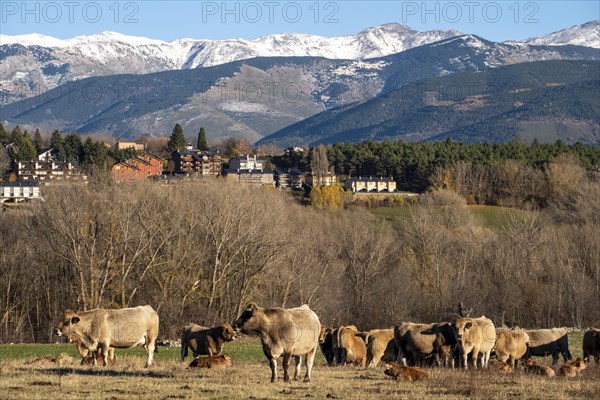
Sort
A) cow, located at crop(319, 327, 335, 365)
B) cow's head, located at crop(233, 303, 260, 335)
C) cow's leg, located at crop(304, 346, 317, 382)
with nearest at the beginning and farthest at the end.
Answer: cow's head, located at crop(233, 303, 260, 335) → cow's leg, located at crop(304, 346, 317, 382) → cow, located at crop(319, 327, 335, 365)

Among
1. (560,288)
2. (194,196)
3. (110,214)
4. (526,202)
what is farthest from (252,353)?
(526,202)

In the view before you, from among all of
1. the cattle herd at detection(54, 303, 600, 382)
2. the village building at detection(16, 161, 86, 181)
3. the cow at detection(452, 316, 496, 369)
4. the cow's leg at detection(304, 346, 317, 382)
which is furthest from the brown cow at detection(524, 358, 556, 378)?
the village building at detection(16, 161, 86, 181)

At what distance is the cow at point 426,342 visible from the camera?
2778 centimetres

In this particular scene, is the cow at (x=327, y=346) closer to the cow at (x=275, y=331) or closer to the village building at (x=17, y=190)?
the cow at (x=275, y=331)

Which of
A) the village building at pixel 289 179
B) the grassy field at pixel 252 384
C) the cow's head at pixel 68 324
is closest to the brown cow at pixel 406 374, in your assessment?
the grassy field at pixel 252 384

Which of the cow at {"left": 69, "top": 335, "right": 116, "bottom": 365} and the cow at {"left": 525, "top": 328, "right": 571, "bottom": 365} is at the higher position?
the cow at {"left": 69, "top": 335, "right": 116, "bottom": 365}

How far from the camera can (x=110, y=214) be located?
61.7 m

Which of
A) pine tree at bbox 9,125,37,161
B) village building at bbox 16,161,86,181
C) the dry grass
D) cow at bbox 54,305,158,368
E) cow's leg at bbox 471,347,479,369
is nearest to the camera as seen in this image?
the dry grass

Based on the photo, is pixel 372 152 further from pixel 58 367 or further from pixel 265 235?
pixel 58 367

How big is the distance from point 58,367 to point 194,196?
156ft

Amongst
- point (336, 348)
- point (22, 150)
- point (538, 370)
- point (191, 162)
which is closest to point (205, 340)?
point (336, 348)

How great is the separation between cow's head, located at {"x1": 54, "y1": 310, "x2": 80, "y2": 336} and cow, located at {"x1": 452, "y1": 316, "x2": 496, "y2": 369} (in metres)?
9.67

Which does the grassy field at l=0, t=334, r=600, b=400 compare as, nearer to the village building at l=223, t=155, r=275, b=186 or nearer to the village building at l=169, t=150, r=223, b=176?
the village building at l=223, t=155, r=275, b=186

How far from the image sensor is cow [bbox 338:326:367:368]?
1187 inches
